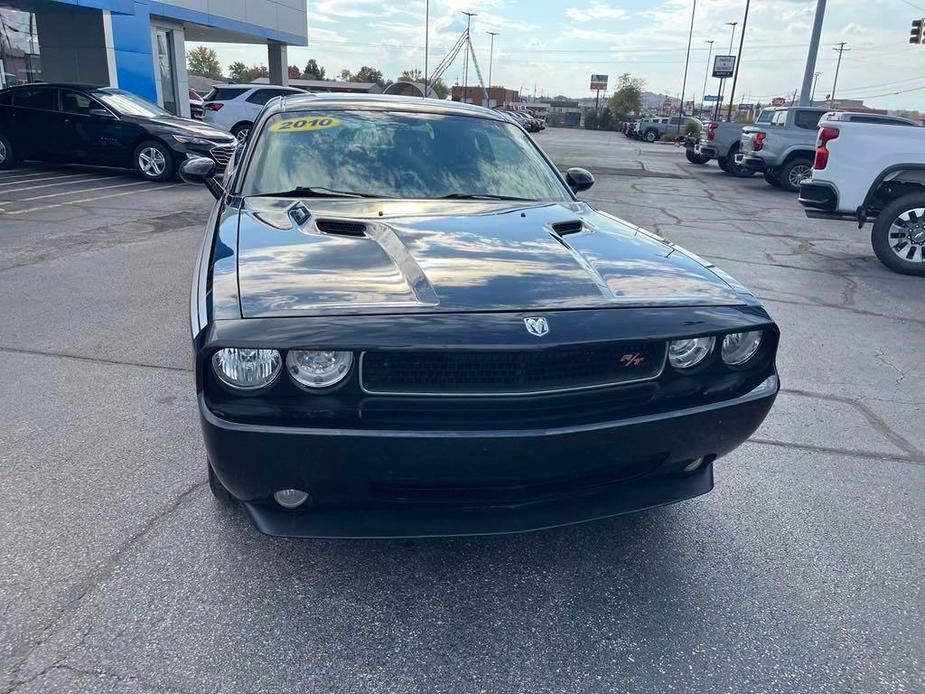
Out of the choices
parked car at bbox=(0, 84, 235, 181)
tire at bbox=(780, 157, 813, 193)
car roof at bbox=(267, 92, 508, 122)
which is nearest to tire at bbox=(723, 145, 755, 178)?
tire at bbox=(780, 157, 813, 193)

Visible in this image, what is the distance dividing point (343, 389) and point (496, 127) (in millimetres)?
2638

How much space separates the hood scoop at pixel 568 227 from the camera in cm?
307

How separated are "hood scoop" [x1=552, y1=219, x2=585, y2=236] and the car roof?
1332 millimetres

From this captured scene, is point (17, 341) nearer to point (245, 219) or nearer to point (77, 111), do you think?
point (245, 219)

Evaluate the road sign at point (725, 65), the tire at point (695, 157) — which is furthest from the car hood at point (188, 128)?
the road sign at point (725, 65)

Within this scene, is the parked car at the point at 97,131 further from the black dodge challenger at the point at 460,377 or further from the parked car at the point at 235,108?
the black dodge challenger at the point at 460,377

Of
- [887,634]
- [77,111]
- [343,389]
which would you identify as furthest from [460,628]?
[77,111]

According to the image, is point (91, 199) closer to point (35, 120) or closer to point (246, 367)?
point (35, 120)

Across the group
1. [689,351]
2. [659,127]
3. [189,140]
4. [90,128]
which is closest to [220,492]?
[689,351]

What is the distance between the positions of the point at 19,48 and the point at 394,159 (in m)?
21.7

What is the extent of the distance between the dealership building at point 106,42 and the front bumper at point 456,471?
1928cm

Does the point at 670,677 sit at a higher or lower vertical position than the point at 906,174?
lower

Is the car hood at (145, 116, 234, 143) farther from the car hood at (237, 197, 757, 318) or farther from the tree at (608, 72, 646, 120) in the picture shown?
the tree at (608, 72, 646, 120)

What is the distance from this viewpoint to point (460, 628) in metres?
2.28
